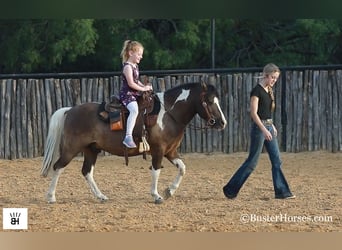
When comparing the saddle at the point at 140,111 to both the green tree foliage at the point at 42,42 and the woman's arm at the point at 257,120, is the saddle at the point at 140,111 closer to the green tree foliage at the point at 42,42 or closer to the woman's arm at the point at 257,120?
the woman's arm at the point at 257,120

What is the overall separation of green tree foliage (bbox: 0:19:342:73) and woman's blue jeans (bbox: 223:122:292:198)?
6.29 m

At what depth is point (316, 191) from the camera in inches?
413

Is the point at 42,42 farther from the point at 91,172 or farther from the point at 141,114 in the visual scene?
the point at 141,114

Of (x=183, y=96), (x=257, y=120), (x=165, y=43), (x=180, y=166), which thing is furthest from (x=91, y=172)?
(x=165, y=43)

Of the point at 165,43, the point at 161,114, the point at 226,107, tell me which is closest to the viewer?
the point at 161,114

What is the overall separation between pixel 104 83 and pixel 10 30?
102 inches

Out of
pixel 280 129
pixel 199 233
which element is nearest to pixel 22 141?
pixel 280 129

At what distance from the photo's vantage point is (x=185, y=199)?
387 inches

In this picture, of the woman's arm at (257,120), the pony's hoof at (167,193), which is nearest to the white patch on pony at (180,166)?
the pony's hoof at (167,193)

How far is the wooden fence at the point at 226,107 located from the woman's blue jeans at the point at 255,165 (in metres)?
4.85

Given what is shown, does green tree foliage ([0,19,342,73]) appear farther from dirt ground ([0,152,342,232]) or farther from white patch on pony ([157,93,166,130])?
white patch on pony ([157,93,166,130])

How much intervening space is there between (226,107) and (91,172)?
5181 mm

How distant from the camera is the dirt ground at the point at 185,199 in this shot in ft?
26.9

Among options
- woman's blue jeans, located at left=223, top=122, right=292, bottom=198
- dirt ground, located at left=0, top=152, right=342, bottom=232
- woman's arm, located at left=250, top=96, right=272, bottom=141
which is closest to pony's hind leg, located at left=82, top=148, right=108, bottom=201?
dirt ground, located at left=0, top=152, right=342, bottom=232
